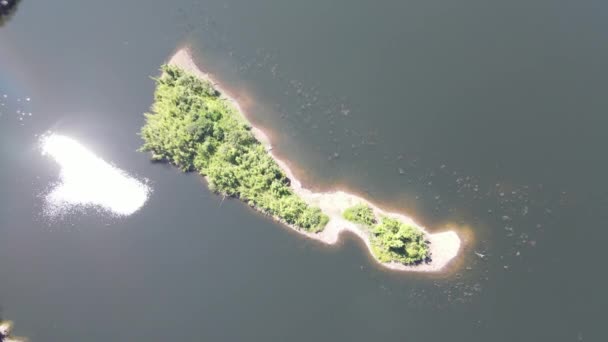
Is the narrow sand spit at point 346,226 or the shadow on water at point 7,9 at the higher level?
the shadow on water at point 7,9

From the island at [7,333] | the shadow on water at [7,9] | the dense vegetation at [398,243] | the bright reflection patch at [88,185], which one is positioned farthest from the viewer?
the shadow on water at [7,9]

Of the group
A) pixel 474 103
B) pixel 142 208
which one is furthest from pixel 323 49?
pixel 142 208

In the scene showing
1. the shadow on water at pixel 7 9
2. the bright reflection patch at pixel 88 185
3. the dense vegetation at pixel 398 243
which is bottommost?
the bright reflection patch at pixel 88 185

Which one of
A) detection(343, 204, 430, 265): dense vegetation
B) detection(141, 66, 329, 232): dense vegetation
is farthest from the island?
detection(343, 204, 430, 265): dense vegetation

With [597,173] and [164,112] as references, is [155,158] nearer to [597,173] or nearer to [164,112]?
[164,112]

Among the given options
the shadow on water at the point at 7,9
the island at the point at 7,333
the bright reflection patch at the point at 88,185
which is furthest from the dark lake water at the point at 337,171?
the shadow on water at the point at 7,9

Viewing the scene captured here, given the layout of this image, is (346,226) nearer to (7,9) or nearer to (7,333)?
(7,333)

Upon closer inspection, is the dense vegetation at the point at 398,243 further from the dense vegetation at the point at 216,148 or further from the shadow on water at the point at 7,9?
the shadow on water at the point at 7,9
